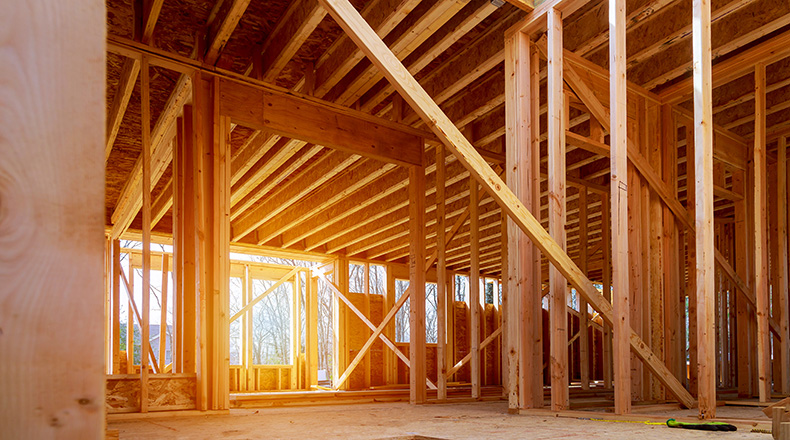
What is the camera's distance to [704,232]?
159 inches

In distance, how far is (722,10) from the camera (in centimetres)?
542

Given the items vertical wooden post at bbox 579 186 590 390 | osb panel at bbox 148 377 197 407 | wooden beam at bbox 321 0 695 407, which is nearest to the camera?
wooden beam at bbox 321 0 695 407

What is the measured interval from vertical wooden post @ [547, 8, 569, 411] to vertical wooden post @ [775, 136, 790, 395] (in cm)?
342

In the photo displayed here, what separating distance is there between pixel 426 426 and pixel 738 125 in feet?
18.9

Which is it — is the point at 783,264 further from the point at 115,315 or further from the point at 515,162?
the point at 115,315

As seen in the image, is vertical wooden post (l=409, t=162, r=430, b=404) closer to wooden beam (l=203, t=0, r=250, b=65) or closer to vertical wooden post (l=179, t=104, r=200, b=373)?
vertical wooden post (l=179, t=104, r=200, b=373)

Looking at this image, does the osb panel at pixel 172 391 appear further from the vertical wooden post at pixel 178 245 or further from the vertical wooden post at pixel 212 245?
the vertical wooden post at pixel 178 245


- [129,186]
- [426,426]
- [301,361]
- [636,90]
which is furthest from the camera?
[301,361]

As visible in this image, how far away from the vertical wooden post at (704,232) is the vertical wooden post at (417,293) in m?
3.39

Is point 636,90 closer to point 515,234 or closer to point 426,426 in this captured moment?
point 515,234

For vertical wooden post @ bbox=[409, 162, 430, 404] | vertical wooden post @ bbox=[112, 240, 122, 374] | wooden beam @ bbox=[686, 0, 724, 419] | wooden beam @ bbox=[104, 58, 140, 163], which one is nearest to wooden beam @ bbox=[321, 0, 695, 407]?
wooden beam @ bbox=[686, 0, 724, 419]

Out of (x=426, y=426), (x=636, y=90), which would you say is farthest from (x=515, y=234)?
(x=636, y=90)

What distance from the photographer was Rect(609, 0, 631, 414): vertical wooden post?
4391 millimetres

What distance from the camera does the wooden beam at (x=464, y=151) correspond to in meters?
3.62
